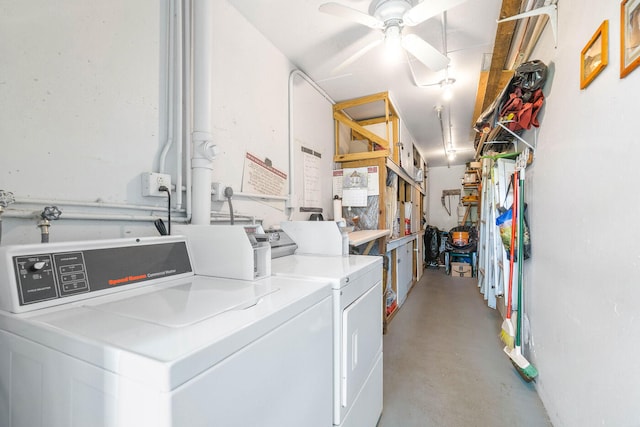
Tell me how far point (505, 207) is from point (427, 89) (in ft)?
4.97

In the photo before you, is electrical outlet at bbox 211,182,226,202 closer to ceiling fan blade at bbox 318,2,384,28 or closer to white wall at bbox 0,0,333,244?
white wall at bbox 0,0,333,244

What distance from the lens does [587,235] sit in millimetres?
1218

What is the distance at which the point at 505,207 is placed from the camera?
232cm

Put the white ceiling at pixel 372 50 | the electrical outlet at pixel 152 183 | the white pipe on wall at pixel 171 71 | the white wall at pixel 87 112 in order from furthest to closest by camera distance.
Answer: the white ceiling at pixel 372 50 < the white pipe on wall at pixel 171 71 < the electrical outlet at pixel 152 183 < the white wall at pixel 87 112

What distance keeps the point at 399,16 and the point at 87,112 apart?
1.74 meters

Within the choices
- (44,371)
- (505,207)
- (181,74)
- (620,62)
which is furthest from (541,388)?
(181,74)

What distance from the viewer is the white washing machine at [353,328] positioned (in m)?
1.09

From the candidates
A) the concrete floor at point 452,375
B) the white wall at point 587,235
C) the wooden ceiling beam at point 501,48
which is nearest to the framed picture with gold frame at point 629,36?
the white wall at point 587,235

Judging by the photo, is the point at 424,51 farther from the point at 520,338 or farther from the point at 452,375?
the point at 452,375

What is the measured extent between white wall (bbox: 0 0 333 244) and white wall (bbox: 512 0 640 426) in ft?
6.05

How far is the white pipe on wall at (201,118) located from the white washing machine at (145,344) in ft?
1.36

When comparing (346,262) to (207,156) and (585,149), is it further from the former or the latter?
(585,149)

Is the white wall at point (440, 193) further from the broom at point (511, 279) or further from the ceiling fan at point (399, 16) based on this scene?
the ceiling fan at point (399, 16)

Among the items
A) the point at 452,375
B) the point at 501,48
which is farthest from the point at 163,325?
the point at 501,48
